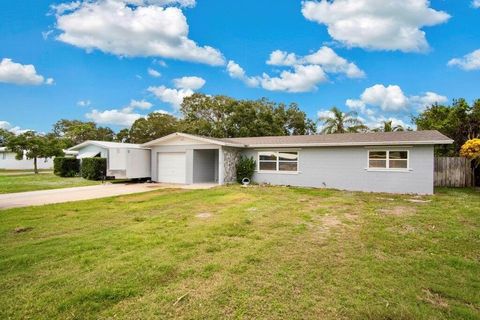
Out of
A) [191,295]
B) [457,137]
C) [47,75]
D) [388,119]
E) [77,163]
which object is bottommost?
[191,295]

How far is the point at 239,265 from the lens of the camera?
4.49 meters

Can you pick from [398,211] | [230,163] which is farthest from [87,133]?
[398,211]

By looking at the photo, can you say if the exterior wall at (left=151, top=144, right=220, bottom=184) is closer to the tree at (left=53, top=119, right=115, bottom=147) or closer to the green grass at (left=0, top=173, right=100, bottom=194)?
the green grass at (left=0, top=173, right=100, bottom=194)

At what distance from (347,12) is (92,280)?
16.0 meters

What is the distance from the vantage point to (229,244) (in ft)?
18.2

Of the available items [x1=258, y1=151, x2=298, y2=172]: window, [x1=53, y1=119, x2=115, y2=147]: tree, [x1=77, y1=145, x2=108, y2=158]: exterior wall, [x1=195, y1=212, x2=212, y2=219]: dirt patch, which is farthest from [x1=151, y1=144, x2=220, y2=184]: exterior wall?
[x1=53, y1=119, x2=115, y2=147]: tree

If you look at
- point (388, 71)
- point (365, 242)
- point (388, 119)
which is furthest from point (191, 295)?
point (388, 119)

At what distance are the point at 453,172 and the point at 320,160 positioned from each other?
25.4ft

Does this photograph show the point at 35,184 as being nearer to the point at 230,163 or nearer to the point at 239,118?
the point at 230,163

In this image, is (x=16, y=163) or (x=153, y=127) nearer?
(x=16, y=163)

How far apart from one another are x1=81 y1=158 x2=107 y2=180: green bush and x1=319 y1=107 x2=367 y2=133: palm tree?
Result: 18.6 meters

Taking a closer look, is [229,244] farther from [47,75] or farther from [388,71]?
[47,75]

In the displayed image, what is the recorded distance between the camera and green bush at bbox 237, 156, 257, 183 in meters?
17.6

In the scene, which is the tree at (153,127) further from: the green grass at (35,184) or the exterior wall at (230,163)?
the exterior wall at (230,163)
